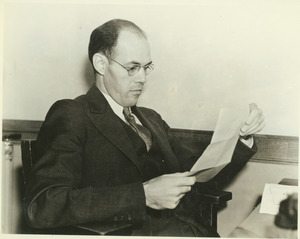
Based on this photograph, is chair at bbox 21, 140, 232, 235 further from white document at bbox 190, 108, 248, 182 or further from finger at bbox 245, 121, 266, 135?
finger at bbox 245, 121, 266, 135

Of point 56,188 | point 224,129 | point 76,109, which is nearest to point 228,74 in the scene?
point 224,129

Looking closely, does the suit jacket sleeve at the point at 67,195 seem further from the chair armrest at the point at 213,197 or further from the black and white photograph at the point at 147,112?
the chair armrest at the point at 213,197

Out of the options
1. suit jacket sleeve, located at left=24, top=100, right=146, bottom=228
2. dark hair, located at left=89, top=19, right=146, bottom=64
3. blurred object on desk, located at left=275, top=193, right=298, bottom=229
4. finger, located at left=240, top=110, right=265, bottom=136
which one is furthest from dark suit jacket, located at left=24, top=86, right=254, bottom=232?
blurred object on desk, located at left=275, top=193, right=298, bottom=229

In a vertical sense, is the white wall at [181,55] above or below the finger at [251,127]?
above

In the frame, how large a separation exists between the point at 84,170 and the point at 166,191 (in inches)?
11.0

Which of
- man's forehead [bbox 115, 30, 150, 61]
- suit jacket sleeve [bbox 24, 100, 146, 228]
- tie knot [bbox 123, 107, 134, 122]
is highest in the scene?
man's forehead [bbox 115, 30, 150, 61]

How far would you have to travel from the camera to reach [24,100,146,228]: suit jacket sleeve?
1.06 m

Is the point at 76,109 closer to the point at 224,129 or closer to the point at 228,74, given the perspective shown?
the point at 224,129

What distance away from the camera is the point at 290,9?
4.22ft

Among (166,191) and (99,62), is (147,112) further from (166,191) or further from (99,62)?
(166,191)

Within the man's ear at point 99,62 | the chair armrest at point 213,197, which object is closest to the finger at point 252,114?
the chair armrest at point 213,197

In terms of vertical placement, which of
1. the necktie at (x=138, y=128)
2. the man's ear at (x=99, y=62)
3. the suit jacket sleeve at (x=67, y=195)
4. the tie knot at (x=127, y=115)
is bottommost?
the suit jacket sleeve at (x=67, y=195)

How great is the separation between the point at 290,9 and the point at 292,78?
26cm

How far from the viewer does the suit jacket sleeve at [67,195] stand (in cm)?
106
